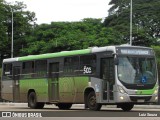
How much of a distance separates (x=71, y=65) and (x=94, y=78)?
7.54 ft

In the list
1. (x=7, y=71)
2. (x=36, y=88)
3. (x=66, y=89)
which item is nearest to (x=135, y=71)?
(x=66, y=89)

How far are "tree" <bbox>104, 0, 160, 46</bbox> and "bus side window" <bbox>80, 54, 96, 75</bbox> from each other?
157 ft

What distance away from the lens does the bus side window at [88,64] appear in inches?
957

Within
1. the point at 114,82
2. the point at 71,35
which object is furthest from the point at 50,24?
the point at 114,82

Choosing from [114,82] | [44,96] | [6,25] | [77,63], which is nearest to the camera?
[114,82]

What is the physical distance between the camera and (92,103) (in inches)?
951

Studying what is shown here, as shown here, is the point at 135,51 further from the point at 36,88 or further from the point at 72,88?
the point at 36,88

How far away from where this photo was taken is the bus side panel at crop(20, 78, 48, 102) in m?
28.1

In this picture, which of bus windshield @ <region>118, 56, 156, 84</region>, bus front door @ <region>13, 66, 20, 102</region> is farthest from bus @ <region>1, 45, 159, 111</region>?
bus front door @ <region>13, 66, 20, 102</region>

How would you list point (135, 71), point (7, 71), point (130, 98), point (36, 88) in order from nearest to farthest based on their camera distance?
1. point (130, 98)
2. point (135, 71)
3. point (36, 88)
4. point (7, 71)

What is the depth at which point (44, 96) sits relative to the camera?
2823cm

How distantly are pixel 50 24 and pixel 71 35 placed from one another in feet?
23.0

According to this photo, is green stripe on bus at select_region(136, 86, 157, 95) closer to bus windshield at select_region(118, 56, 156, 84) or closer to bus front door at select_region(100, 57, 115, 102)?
bus windshield at select_region(118, 56, 156, 84)

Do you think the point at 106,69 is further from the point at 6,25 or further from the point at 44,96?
the point at 6,25
